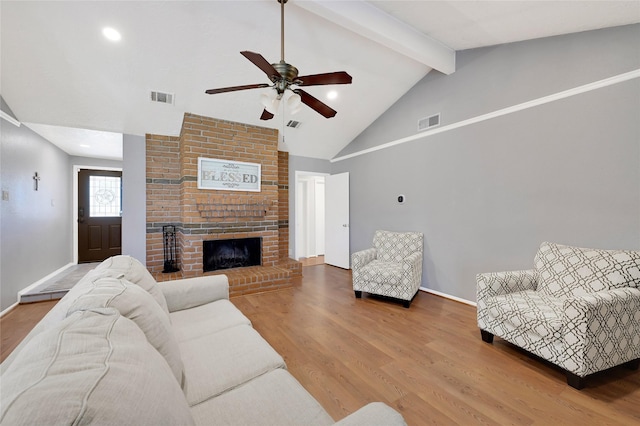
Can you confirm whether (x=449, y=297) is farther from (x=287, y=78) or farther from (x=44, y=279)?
(x=44, y=279)

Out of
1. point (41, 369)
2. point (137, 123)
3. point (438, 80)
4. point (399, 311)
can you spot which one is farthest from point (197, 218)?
point (438, 80)

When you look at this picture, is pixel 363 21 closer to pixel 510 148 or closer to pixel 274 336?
pixel 510 148

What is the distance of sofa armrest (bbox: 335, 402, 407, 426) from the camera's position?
791 mm

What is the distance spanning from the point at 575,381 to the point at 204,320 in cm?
266

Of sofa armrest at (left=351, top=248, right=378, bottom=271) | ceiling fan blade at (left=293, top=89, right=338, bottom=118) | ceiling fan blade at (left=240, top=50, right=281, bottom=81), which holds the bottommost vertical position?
sofa armrest at (left=351, top=248, right=378, bottom=271)

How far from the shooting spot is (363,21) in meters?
2.52

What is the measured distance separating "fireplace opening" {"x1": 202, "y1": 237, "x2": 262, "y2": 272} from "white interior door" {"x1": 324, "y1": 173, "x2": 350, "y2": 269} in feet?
5.67

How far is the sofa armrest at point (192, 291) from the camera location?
2.02 m

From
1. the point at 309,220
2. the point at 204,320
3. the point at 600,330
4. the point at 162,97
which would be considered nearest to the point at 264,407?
the point at 204,320

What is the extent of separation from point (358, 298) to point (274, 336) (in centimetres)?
146

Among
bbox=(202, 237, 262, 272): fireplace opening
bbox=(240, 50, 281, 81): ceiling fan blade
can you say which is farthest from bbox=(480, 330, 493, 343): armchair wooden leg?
bbox=(202, 237, 262, 272): fireplace opening

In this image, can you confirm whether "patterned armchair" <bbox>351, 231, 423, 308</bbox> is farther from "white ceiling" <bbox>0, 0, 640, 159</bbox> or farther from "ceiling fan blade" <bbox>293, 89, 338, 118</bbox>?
"white ceiling" <bbox>0, 0, 640, 159</bbox>

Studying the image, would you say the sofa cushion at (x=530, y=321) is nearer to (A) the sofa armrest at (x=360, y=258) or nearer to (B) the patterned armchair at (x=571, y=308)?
(B) the patterned armchair at (x=571, y=308)

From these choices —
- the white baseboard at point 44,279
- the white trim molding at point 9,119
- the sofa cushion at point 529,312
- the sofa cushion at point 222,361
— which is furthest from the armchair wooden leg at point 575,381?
the white trim molding at point 9,119
